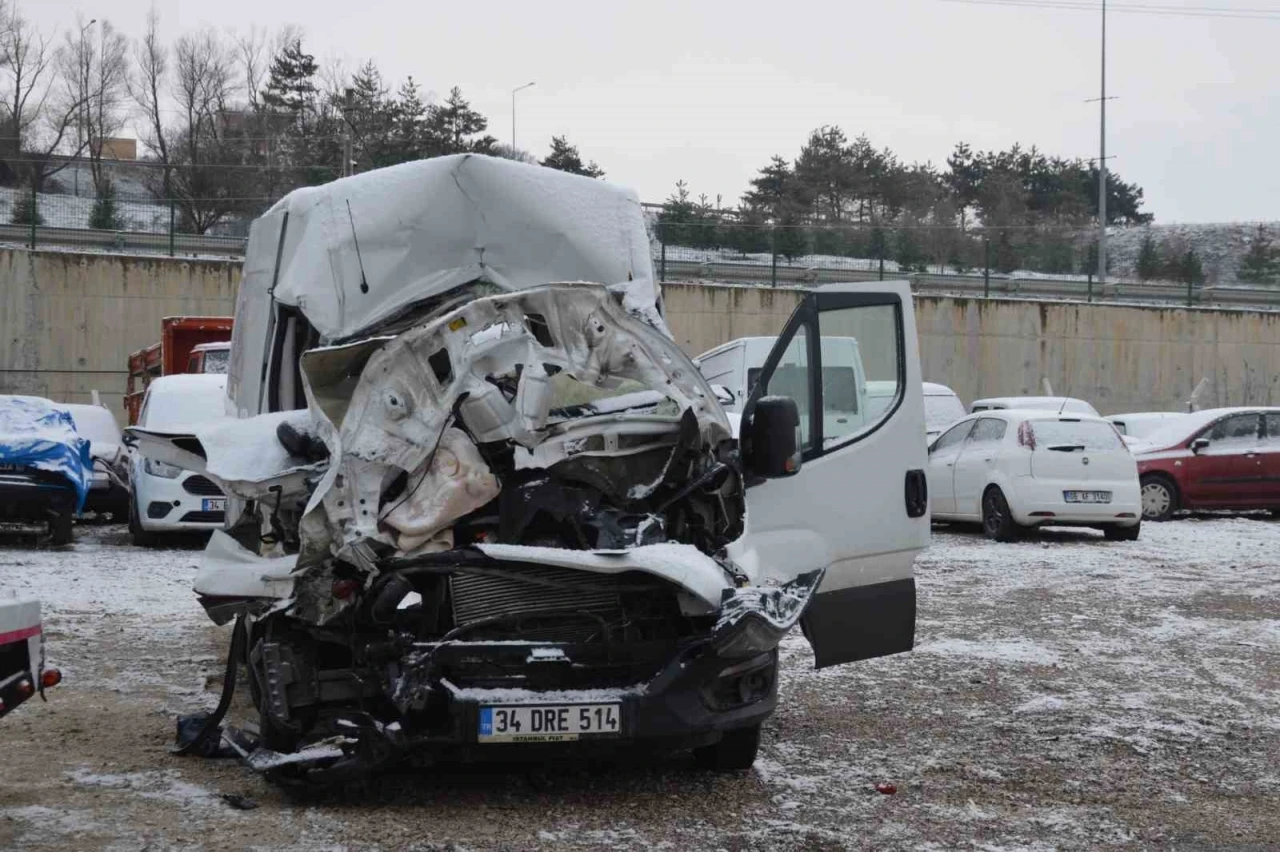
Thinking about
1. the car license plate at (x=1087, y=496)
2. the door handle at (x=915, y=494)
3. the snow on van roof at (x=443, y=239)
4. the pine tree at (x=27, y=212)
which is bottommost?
the car license plate at (x=1087, y=496)

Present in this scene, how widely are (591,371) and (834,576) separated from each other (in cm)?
149

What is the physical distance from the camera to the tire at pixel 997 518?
16125 mm

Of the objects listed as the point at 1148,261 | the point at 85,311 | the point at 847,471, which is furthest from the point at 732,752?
the point at 1148,261

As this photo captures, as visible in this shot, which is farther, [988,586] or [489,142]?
[489,142]

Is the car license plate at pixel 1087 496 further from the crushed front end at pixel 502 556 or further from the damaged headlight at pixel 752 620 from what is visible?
the damaged headlight at pixel 752 620

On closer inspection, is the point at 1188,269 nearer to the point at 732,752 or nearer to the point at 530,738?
the point at 732,752

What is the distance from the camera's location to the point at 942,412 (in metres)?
21.6

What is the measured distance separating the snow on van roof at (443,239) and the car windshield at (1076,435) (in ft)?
32.3

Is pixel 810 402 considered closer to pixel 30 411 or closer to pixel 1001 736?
pixel 1001 736

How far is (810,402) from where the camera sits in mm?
6719

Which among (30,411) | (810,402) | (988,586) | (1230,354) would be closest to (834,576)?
(810,402)

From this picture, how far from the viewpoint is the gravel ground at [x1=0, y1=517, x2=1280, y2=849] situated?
5359mm

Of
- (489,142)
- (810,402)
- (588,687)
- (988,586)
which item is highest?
(489,142)

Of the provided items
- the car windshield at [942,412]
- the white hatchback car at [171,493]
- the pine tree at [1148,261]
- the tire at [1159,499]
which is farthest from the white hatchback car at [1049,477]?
the pine tree at [1148,261]
